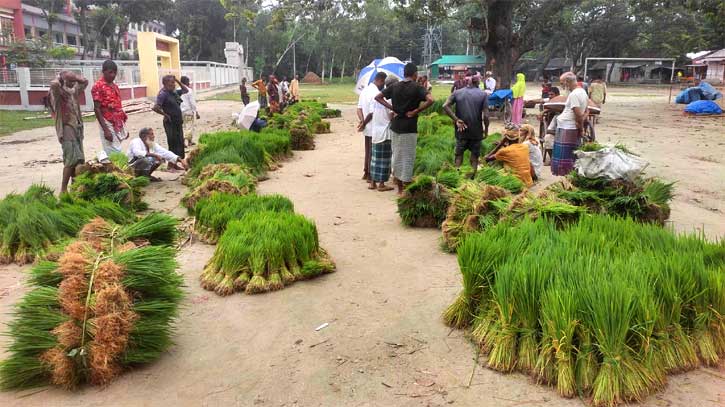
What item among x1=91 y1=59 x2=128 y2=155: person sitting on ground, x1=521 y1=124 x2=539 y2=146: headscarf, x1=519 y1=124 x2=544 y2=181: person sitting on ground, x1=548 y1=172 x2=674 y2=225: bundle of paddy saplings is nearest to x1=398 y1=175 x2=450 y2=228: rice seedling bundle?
x1=548 y1=172 x2=674 y2=225: bundle of paddy saplings

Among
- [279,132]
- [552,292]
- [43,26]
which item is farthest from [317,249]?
[43,26]

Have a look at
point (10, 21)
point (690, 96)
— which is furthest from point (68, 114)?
→ point (10, 21)

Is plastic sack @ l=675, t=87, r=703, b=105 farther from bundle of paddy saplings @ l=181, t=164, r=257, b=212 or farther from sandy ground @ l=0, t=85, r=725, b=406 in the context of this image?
bundle of paddy saplings @ l=181, t=164, r=257, b=212

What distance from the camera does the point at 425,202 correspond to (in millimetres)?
5414

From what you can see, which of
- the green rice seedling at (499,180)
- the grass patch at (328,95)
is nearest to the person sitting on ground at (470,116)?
the green rice seedling at (499,180)

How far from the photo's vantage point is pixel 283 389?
273 centimetres

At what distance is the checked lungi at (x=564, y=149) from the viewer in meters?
6.84

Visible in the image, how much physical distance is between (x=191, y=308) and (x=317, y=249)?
1083 mm

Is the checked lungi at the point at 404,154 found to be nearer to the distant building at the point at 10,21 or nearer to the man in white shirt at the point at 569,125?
the man in white shirt at the point at 569,125

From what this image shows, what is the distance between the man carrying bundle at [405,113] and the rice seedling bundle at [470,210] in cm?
167

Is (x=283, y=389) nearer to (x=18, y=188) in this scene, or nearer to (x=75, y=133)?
(x=75, y=133)

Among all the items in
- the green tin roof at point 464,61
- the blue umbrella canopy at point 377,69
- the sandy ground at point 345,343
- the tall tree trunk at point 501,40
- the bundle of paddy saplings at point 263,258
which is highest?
the green tin roof at point 464,61

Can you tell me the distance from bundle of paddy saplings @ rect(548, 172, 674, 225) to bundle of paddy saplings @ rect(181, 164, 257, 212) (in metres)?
3.39

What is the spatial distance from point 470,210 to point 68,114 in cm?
465
